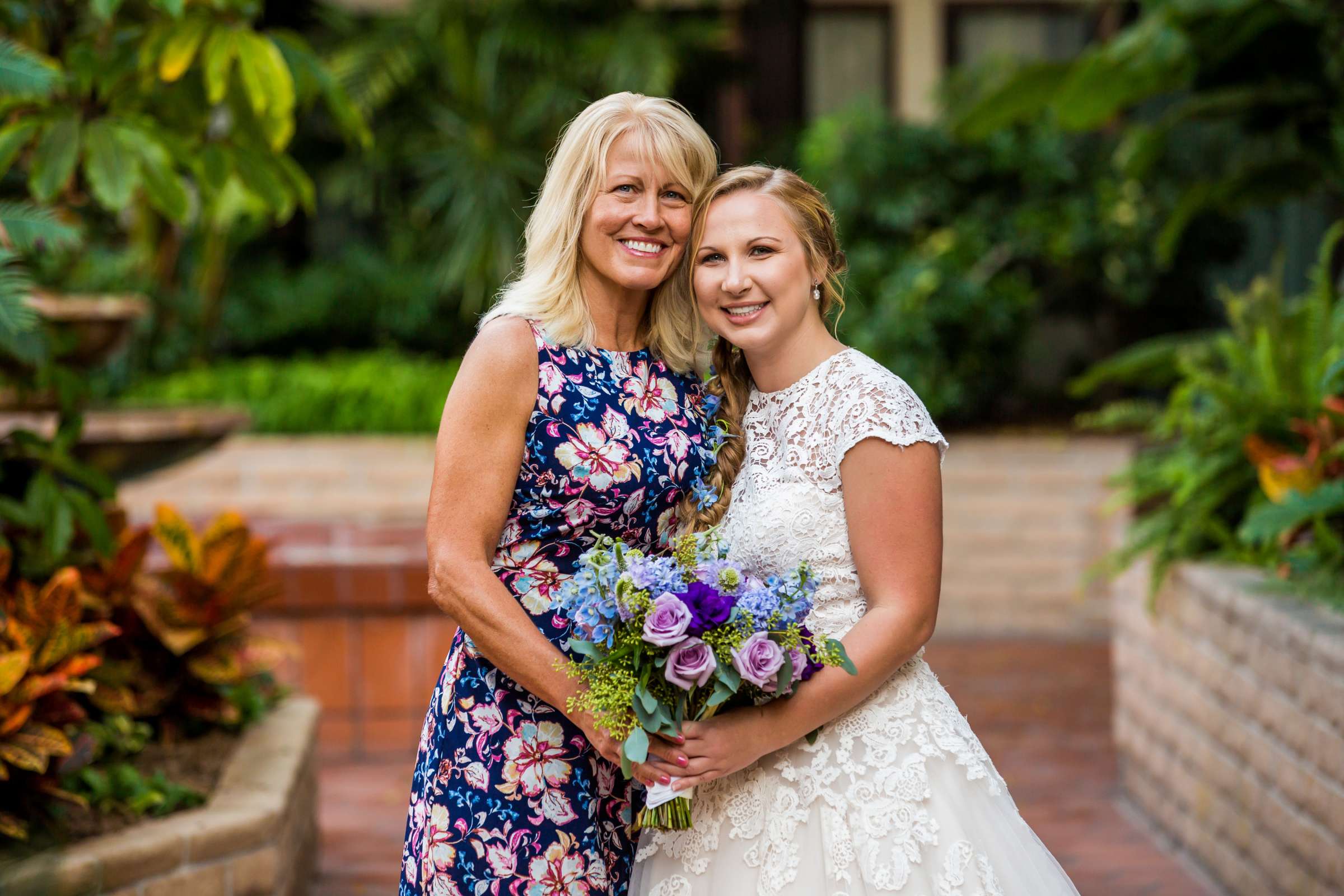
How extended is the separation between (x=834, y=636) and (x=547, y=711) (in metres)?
0.59

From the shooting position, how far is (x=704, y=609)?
2.22 meters

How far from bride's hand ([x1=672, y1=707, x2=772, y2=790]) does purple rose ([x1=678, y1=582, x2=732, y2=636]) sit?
0.71 ft

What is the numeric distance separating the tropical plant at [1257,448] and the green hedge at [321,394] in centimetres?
543

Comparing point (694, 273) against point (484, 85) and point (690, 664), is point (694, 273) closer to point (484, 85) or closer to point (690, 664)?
point (690, 664)

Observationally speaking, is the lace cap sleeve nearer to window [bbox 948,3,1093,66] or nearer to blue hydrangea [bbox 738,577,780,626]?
blue hydrangea [bbox 738,577,780,626]

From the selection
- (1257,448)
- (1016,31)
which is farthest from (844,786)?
(1016,31)

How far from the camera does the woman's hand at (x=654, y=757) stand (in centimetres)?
234

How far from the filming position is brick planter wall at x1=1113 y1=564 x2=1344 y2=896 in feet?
12.8

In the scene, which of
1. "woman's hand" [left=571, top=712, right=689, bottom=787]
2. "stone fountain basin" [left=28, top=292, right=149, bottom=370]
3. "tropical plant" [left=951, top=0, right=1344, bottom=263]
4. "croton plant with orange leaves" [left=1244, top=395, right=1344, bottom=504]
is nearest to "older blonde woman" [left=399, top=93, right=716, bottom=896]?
"woman's hand" [left=571, top=712, right=689, bottom=787]

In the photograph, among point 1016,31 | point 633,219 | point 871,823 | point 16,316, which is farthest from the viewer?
point 1016,31

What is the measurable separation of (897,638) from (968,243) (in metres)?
7.94

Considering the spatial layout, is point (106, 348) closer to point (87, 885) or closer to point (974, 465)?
point (87, 885)

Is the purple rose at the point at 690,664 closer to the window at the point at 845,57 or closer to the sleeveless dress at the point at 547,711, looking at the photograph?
the sleeveless dress at the point at 547,711

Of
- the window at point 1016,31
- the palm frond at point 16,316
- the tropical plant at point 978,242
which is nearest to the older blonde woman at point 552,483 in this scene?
the palm frond at point 16,316
